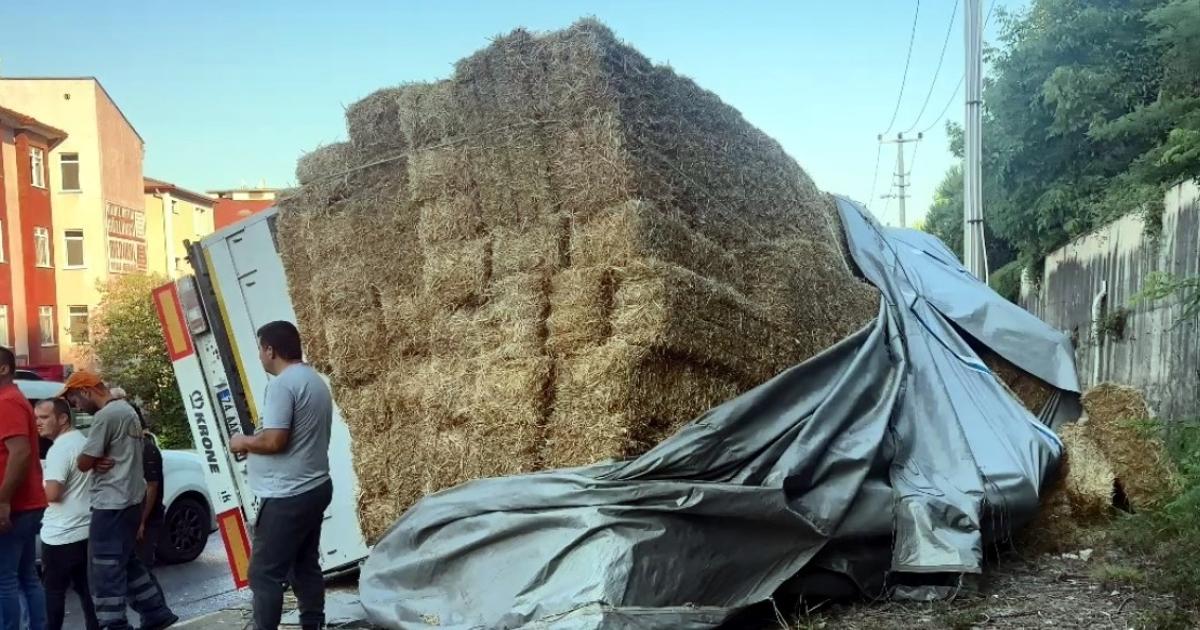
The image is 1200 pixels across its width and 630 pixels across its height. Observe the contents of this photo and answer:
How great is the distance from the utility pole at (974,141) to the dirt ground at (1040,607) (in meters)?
8.42

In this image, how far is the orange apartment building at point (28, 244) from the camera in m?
25.8

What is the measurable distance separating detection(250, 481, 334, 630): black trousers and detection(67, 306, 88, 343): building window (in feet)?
85.7

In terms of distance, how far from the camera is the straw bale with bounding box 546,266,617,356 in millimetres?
4703

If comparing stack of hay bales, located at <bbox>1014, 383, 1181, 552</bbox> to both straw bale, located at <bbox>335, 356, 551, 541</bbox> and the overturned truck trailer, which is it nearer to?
the overturned truck trailer

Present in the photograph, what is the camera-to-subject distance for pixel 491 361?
496 centimetres

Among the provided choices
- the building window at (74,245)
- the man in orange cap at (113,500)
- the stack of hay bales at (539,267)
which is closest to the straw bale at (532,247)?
the stack of hay bales at (539,267)

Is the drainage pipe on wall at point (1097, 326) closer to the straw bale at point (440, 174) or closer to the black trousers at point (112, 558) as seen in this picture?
the straw bale at point (440, 174)

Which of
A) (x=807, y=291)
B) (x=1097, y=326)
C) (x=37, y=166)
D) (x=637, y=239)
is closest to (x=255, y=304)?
(x=637, y=239)

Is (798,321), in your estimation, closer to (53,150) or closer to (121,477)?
(121,477)

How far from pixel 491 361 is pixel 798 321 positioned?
182cm

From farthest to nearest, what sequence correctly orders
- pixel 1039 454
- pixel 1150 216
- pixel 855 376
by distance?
pixel 1150 216
pixel 1039 454
pixel 855 376

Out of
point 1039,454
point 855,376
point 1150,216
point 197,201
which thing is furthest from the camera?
point 197,201

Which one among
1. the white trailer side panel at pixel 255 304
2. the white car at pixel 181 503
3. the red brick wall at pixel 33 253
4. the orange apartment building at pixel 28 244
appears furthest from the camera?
the red brick wall at pixel 33 253

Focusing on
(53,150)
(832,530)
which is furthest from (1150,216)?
(53,150)
